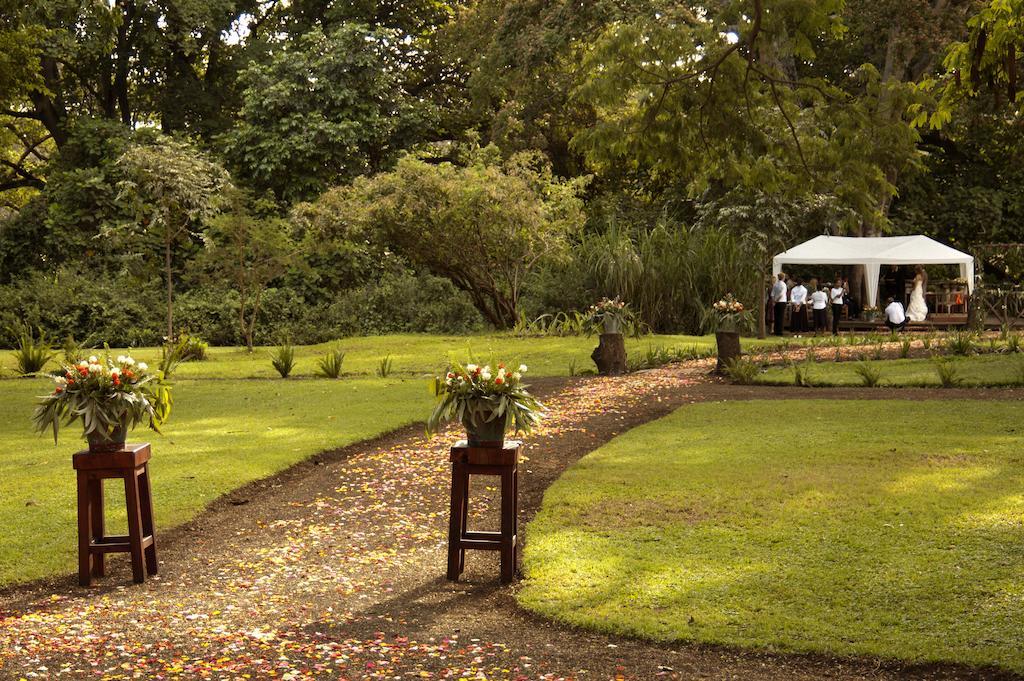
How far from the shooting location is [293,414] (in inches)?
535

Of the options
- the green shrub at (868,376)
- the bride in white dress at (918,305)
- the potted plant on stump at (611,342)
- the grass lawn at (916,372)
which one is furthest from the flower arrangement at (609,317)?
the bride in white dress at (918,305)

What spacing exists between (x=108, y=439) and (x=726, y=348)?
11.5 metres

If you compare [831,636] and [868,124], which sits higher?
[868,124]

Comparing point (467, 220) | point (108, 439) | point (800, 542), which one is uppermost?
point (467, 220)

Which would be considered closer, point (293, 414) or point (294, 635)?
point (294, 635)

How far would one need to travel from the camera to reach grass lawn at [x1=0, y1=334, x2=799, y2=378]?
18.7 meters

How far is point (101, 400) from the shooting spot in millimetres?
6910

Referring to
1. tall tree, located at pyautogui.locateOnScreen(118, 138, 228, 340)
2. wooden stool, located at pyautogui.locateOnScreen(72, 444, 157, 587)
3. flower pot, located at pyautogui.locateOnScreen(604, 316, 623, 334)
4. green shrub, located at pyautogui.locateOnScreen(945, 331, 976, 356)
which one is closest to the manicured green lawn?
wooden stool, located at pyautogui.locateOnScreen(72, 444, 157, 587)

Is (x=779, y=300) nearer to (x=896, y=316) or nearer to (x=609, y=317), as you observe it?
(x=896, y=316)

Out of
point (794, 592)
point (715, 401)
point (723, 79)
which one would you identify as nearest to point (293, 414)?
point (715, 401)

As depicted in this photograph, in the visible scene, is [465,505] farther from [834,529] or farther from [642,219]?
[642,219]

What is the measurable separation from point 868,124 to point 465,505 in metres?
7.07

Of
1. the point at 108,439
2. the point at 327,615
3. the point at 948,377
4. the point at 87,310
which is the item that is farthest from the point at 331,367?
the point at 327,615

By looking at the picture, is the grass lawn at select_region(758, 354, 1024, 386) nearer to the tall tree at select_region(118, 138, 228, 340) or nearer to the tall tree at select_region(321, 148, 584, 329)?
the tall tree at select_region(321, 148, 584, 329)
